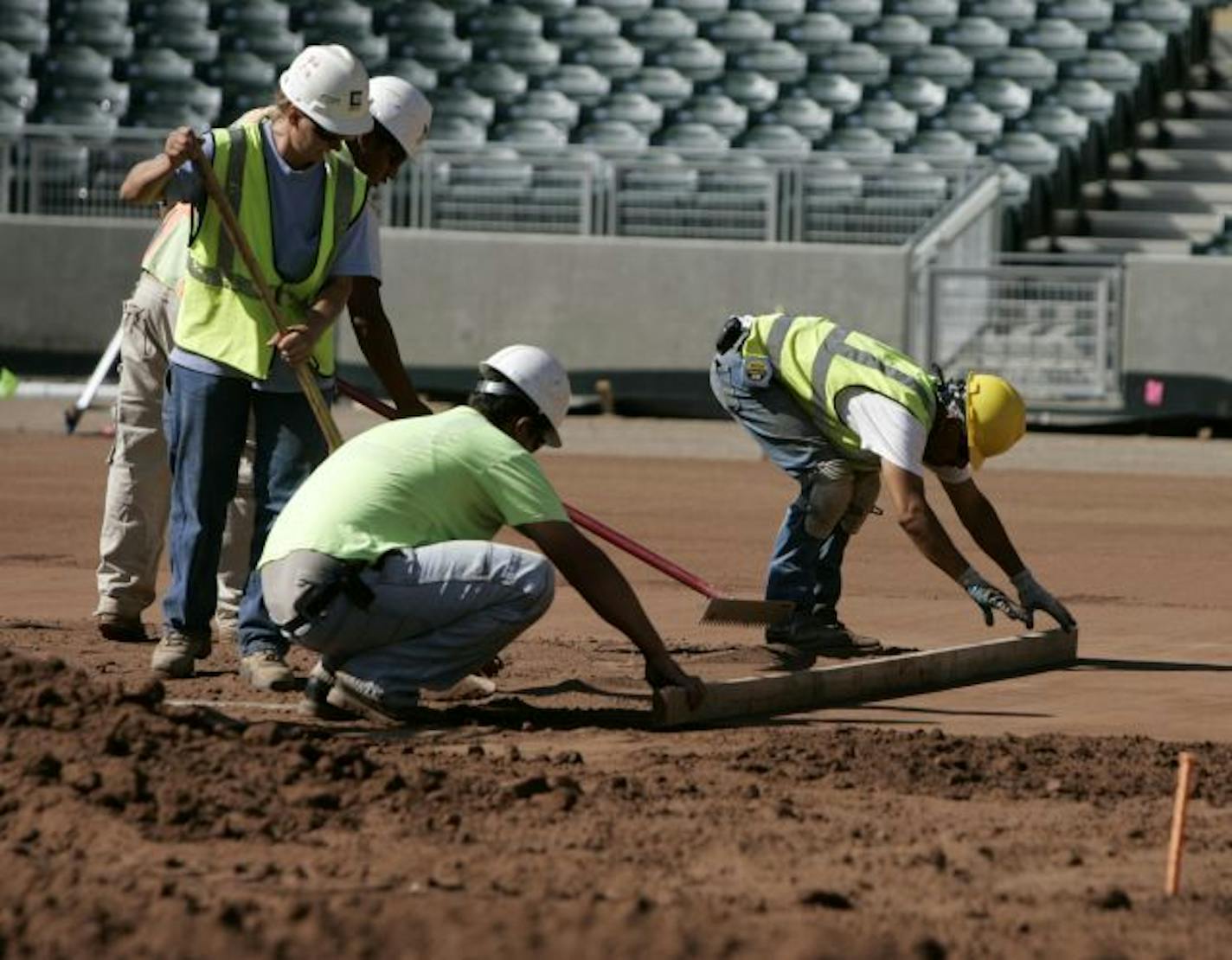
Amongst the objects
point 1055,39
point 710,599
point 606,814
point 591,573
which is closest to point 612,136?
point 1055,39

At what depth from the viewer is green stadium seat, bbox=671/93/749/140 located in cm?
2498

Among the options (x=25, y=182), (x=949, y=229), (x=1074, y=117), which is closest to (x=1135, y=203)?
(x=1074, y=117)

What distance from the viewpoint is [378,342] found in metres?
9.80

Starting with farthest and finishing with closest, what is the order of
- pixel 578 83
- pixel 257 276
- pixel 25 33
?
1. pixel 25 33
2. pixel 578 83
3. pixel 257 276

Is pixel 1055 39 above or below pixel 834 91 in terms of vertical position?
above

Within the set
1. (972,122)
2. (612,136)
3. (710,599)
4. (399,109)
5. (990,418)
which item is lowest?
(710,599)

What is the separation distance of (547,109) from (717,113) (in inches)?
62.1

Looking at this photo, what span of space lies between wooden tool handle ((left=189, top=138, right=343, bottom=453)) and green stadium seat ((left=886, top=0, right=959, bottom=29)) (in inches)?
674

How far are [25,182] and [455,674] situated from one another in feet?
54.3

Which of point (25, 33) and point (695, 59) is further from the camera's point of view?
point (25, 33)

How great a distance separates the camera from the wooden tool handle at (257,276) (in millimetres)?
9047

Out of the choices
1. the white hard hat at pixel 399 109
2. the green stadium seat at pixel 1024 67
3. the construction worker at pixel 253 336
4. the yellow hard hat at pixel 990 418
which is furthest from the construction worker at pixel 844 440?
the green stadium seat at pixel 1024 67

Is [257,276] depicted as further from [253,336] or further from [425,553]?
[425,553]

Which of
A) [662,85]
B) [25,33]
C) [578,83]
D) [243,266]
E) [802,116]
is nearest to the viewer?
[243,266]
